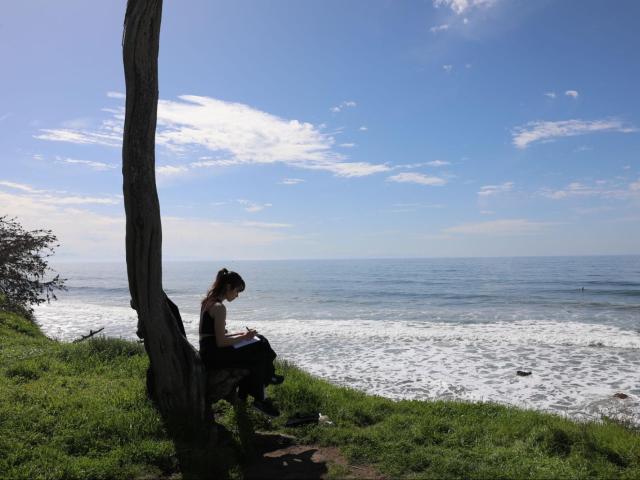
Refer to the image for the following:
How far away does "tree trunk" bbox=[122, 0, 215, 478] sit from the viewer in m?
5.20

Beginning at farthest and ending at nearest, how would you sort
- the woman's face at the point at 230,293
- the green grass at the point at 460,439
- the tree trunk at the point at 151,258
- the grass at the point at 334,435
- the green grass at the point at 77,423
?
the woman's face at the point at 230,293, the tree trunk at the point at 151,258, the green grass at the point at 460,439, the grass at the point at 334,435, the green grass at the point at 77,423

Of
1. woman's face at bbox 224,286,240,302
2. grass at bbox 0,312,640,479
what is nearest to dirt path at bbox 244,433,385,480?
grass at bbox 0,312,640,479

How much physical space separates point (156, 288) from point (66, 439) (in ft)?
6.43

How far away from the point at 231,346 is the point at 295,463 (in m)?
1.59

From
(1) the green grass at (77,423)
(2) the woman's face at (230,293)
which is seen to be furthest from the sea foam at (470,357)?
(2) the woman's face at (230,293)

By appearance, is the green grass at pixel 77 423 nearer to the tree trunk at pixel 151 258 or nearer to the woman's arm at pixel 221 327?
the tree trunk at pixel 151 258

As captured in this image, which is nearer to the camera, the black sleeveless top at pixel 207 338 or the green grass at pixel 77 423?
the green grass at pixel 77 423

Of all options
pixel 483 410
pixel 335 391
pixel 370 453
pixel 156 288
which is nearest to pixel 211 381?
pixel 156 288

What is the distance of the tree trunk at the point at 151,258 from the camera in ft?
17.1

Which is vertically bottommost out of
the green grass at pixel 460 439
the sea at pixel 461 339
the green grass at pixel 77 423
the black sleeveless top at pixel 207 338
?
the sea at pixel 461 339

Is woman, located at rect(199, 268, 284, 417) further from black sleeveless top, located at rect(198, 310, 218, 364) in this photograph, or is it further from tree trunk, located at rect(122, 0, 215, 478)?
tree trunk, located at rect(122, 0, 215, 478)

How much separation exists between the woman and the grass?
0.63m

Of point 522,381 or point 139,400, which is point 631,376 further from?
point 139,400

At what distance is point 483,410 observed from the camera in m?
7.28
